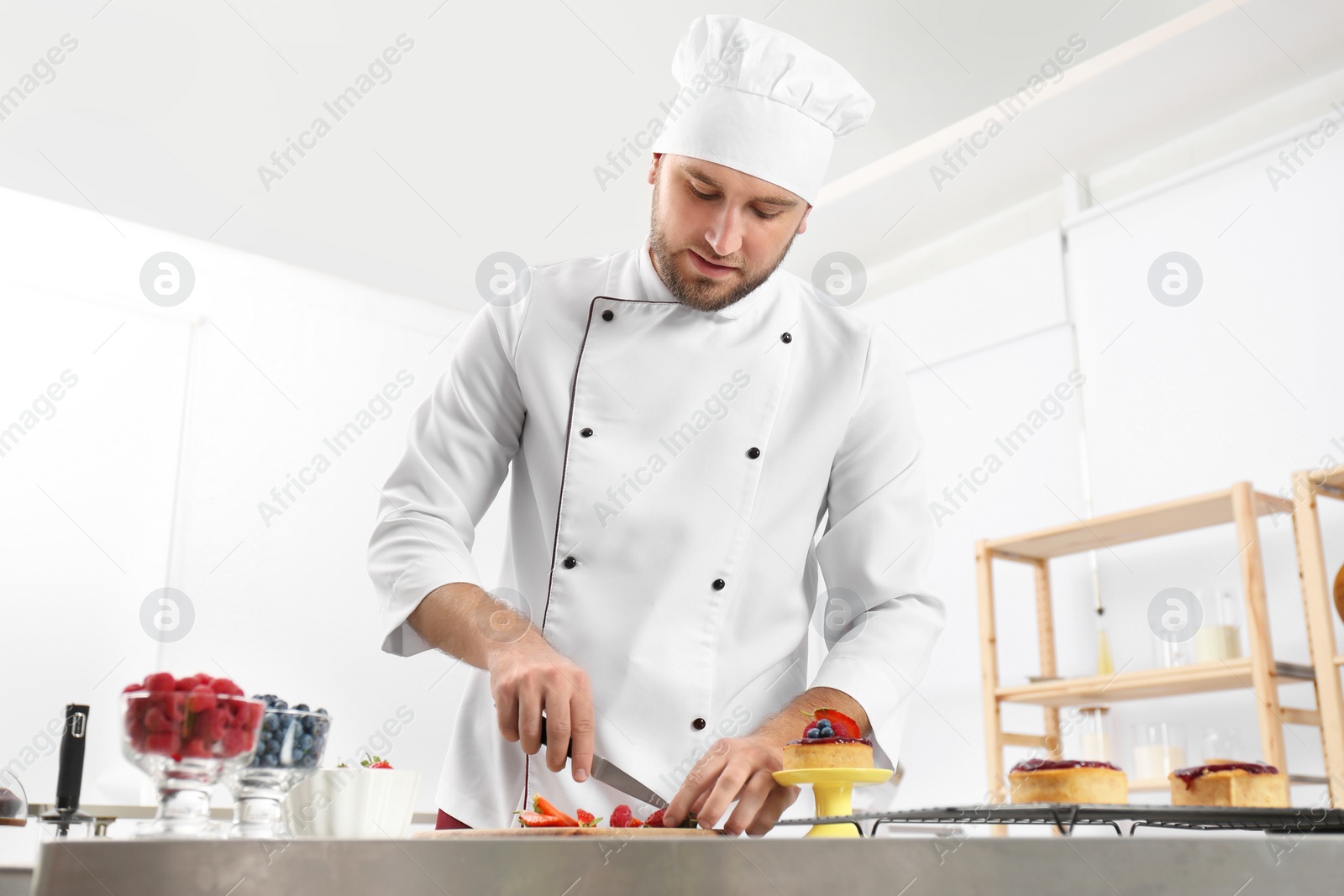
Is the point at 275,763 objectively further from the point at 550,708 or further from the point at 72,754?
the point at 72,754

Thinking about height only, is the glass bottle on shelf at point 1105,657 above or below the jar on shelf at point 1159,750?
above

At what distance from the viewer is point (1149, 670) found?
10.4ft

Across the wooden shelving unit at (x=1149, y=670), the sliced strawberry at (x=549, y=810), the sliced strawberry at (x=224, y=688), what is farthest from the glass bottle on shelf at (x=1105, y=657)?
the sliced strawberry at (x=224, y=688)

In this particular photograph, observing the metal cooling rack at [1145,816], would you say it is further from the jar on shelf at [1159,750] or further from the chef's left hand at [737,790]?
the jar on shelf at [1159,750]

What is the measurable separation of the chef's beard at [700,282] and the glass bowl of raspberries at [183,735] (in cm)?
92

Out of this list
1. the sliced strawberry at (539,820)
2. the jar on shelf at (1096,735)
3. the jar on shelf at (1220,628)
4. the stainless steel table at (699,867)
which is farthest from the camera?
the jar on shelf at (1096,735)

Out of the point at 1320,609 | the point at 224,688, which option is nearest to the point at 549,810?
the point at 224,688

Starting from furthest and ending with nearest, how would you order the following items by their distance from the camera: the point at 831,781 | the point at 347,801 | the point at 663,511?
1. the point at 663,511
2. the point at 347,801
3. the point at 831,781

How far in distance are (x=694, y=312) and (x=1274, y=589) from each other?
244cm

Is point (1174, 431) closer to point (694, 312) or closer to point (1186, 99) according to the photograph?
point (1186, 99)

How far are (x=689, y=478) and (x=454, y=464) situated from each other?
0.31 m

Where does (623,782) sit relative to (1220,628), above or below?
below

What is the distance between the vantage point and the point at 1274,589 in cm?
326

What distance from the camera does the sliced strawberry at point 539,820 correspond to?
92cm
